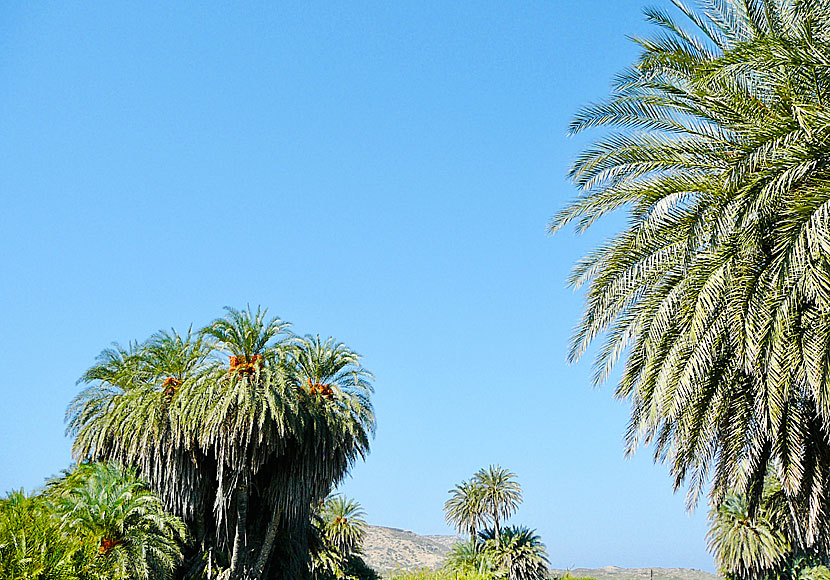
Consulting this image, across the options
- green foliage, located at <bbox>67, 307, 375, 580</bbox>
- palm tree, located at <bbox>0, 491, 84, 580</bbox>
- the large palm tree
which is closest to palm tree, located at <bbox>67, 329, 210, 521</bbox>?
green foliage, located at <bbox>67, 307, 375, 580</bbox>

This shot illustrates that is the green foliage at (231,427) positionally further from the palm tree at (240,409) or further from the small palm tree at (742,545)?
the small palm tree at (742,545)

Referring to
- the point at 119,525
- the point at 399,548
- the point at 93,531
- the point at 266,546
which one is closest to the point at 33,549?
the point at 93,531

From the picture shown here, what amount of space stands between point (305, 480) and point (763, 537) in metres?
36.7

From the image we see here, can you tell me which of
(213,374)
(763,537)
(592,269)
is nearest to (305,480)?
(213,374)

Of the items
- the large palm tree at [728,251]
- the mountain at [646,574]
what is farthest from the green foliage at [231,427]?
the mountain at [646,574]

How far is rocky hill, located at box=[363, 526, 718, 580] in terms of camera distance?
13688 cm

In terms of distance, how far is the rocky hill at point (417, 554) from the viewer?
136875 mm

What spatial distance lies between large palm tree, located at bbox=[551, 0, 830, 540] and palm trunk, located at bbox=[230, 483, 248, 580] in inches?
862

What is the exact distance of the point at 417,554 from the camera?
480 feet

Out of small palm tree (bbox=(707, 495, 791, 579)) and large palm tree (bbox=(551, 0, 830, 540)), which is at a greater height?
large palm tree (bbox=(551, 0, 830, 540))

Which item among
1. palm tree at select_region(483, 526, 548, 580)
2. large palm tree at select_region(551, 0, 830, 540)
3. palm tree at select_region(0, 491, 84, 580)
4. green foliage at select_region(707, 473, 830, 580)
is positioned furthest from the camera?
palm tree at select_region(483, 526, 548, 580)

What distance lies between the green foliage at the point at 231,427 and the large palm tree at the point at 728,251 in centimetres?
1779

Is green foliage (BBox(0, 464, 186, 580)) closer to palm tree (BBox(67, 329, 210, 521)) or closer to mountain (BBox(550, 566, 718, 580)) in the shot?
palm tree (BBox(67, 329, 210, 521))

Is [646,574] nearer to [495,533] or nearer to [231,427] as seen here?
[495,533]
